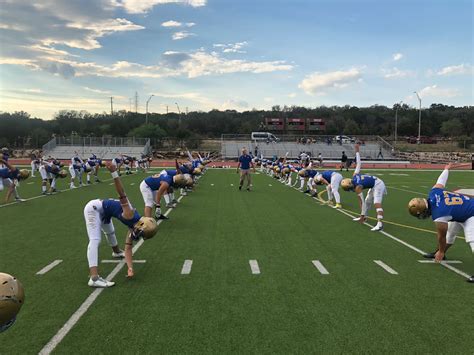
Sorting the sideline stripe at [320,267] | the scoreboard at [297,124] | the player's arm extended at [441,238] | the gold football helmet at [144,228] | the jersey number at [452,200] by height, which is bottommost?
the sideline stripe at [320,267]

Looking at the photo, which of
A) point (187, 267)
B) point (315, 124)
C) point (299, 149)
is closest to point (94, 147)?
point (299, 149)

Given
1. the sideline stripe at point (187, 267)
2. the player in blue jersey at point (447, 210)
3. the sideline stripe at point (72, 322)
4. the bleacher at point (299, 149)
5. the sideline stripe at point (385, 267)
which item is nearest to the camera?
the sideline stripe at point (72, 322)

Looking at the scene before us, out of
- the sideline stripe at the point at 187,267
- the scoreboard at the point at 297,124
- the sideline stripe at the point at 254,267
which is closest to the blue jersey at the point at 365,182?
the sideline stripe at the point at 254,267

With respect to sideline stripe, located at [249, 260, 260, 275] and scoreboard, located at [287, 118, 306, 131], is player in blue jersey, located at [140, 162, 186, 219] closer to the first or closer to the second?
sideline stripe, located at [249, 260, 260, 275]

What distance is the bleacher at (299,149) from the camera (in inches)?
2085

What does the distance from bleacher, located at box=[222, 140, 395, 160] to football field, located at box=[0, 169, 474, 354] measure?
42481 mm

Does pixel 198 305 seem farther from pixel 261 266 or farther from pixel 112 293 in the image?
pixel 261 266

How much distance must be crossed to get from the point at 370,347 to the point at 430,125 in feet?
355

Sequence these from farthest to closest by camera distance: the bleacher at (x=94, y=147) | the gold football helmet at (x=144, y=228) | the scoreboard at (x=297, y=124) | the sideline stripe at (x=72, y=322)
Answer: the scoreboard at (x=297, y=124), the bleacher at (x=94, y=147), the gold football helmet at (x=144, y=228), the sideline stripe at (x=72, y=322)

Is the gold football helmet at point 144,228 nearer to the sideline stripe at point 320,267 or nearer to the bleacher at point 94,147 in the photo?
the sideline stripe at point 320,267

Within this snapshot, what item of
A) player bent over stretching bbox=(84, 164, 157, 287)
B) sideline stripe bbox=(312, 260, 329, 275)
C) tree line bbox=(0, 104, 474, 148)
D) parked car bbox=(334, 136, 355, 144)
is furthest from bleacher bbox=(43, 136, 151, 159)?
sideline stripe bbox=(312, 260, 329, 275)

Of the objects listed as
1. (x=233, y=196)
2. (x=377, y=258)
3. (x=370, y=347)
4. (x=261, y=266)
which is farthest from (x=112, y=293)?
(x=233, y=196)

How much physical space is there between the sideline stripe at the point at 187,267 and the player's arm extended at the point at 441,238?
14.2 ft

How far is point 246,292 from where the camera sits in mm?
5512
